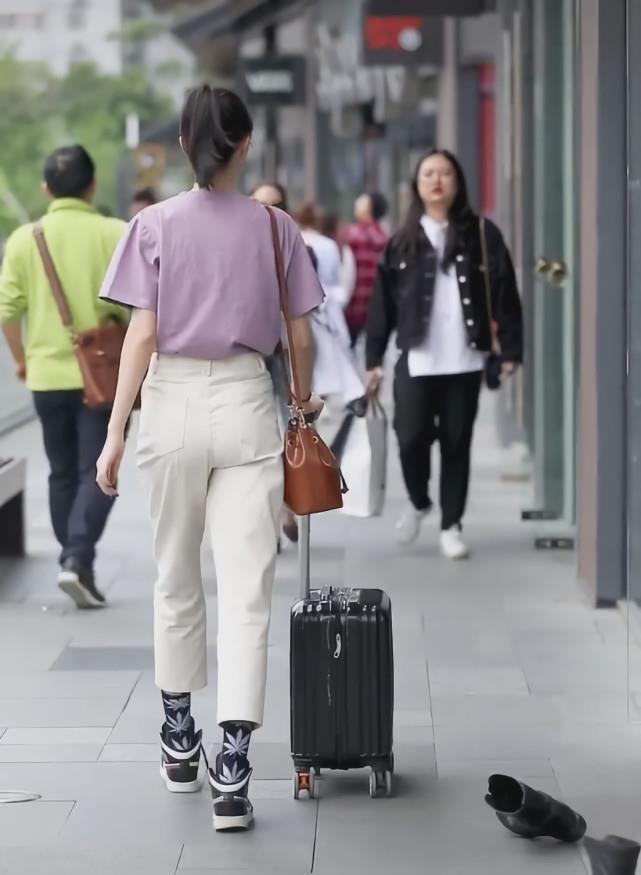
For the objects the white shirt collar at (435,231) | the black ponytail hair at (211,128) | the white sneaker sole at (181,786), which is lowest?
the white sneaker sole at (181,786)

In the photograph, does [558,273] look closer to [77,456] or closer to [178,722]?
[77,456]

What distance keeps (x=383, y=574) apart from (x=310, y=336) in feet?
11.7

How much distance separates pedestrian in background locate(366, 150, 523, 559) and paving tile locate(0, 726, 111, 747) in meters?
3.08

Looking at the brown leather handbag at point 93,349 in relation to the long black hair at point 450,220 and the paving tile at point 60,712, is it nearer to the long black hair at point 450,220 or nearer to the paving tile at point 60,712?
the long black hair at point 450,220

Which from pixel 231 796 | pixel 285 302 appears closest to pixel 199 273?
pixel 285 302

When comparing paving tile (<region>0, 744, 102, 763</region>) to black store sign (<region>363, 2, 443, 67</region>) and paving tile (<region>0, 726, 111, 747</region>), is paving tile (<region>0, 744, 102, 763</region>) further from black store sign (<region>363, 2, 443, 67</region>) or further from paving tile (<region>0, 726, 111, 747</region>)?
black store sign (<region>363, 2, 443, 67</region>)

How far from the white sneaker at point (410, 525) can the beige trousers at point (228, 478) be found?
418 cm

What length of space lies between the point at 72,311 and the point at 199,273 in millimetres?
2948

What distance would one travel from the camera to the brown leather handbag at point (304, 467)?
455cm

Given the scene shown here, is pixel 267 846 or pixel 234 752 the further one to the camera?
pixel 234 752

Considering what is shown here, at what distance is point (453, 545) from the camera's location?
8.52 meters

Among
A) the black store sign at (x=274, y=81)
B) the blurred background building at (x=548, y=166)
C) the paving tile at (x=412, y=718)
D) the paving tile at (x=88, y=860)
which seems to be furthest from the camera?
the black store sign at (x=274, y=81)

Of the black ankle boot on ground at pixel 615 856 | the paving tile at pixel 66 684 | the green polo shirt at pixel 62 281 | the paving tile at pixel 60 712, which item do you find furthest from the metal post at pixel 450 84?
the black ankle boot on ground at pixel 615 856

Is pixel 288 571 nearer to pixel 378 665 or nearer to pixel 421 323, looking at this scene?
pixel 421 323
